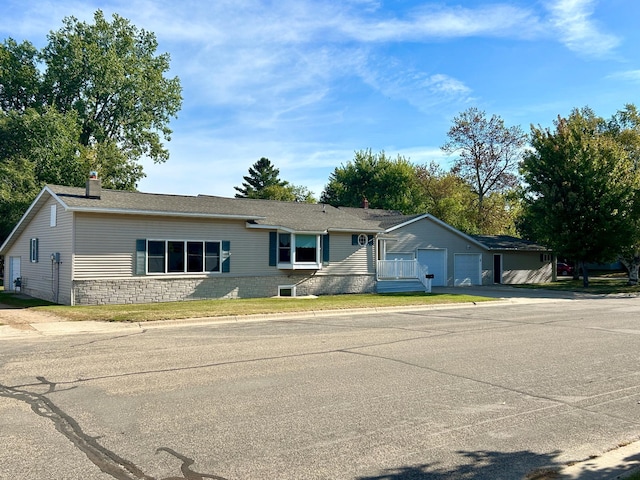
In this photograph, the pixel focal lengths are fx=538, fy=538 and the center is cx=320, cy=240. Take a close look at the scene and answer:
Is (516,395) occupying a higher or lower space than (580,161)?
lower

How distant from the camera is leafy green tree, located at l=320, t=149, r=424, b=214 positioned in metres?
55.3

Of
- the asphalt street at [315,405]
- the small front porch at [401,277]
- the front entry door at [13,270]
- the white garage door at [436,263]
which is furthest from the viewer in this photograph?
the white garage door at [436,263]

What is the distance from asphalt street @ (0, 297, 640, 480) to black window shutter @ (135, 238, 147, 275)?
8730 mm

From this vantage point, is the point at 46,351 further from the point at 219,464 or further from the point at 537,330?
the point at 537,330

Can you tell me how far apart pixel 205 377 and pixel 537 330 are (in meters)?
9.33

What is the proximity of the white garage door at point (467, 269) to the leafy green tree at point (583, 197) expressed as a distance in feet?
15.0

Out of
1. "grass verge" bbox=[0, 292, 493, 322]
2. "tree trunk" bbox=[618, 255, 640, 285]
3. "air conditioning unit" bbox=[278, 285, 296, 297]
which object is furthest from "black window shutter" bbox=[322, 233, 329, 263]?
"tree trunk" bbox=[618, 255, 640, 285]

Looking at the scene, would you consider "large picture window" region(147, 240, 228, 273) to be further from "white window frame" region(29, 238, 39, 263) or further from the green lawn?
"white window frame" region(29, 238, 39, 263)

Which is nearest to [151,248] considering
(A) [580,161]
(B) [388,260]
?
(B) [388,260]

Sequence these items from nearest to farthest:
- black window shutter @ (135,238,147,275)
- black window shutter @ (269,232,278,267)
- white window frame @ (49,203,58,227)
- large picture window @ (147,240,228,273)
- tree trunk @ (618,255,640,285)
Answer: black window shutter @ (135,238,147,275)
large picture window @ (147,240,228,273)
white window frame @ (49,203,58,227)
black window shutter @ (269,232,278,267)
tree trunk @ (618,255,640,285)

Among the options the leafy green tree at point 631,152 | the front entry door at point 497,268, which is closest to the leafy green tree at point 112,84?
the front entry door at point 497,268

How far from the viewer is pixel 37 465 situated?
4.79m

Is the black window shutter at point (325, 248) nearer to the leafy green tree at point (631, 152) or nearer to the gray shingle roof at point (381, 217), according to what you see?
the gray shingle roof at point (381, 217)

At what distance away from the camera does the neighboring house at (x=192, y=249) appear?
20438 mm
